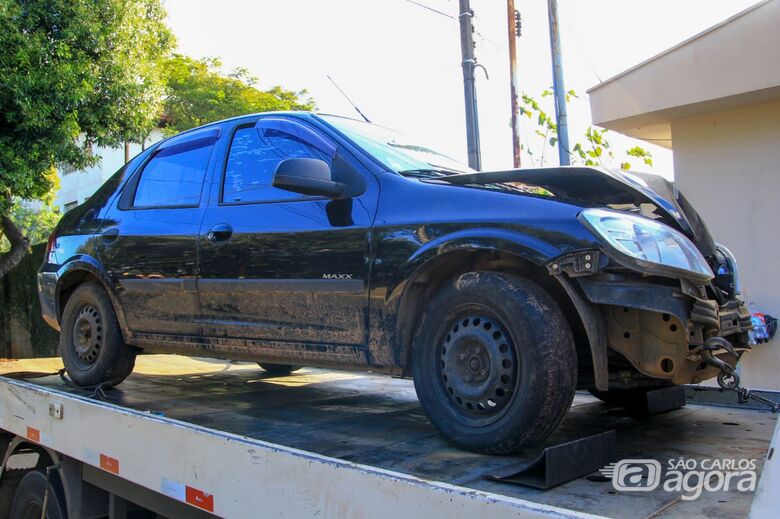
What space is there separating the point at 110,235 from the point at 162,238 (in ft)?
1.90

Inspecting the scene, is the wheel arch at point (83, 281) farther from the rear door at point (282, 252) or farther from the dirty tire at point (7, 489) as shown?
the dirty tire at point (7, 489)

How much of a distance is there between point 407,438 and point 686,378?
1.18m

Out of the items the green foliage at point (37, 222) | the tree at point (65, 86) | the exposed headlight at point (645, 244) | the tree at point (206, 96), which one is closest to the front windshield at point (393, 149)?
the exposed headlight at point (645, 244)

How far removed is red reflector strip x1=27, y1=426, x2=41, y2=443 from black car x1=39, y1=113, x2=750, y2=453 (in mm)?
420

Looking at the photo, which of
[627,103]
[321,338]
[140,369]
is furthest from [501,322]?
[627,103]

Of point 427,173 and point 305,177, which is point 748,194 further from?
point 305,177

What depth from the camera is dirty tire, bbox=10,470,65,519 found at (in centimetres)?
384

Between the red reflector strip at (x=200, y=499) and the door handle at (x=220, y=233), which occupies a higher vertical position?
the door handle at (x=220, y=233)

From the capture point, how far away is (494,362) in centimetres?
257

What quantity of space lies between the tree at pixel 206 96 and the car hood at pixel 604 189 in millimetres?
17111

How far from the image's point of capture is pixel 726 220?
7293mm

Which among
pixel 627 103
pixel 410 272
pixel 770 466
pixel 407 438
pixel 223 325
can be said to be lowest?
pixel 407 438

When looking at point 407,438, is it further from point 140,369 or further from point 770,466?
point 140,369

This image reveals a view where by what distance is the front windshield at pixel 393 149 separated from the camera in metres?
3.33
